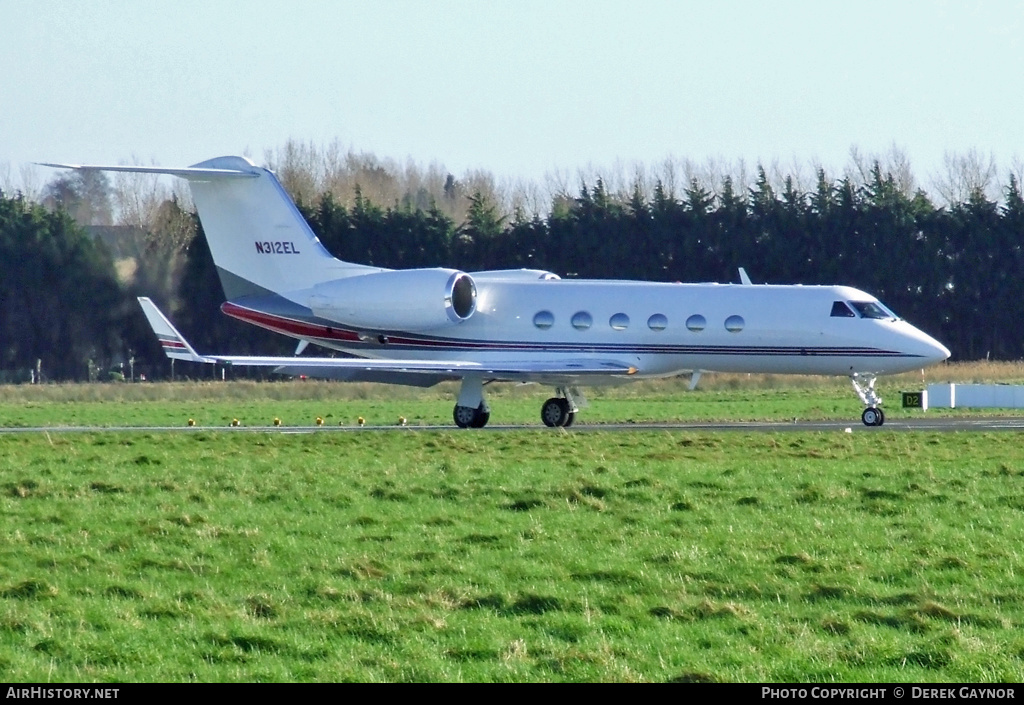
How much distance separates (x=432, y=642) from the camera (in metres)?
8.16

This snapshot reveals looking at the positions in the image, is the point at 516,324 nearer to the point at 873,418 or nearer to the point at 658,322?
the point at 658,322

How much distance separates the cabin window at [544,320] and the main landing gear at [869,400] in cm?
561

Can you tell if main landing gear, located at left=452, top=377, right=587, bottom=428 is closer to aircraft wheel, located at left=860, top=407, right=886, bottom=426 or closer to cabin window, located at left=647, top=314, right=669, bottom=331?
cabin window, located at left=647, top=314, right=669, bottom=331

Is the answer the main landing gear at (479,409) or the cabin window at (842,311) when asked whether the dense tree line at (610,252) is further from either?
the cabin window at (842,311)

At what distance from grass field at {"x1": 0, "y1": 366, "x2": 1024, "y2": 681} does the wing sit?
7.70 meters

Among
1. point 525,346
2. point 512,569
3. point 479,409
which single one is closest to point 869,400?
point 525,346

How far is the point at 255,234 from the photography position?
3016 centimetres

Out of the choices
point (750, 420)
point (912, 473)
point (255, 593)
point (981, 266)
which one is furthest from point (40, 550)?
point (981, 266)

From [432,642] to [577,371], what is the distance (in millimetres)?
18890

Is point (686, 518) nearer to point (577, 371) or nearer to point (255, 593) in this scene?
point (255, 593)

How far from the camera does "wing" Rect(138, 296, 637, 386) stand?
25.9 meters

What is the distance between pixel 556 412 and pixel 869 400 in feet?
18.6

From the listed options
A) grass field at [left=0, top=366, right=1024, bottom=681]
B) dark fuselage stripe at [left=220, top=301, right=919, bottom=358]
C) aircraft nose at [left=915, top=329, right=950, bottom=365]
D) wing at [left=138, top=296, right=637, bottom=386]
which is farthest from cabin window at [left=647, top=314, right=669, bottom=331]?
grass field at [left=0, top=366, right=1024, bottom=681]

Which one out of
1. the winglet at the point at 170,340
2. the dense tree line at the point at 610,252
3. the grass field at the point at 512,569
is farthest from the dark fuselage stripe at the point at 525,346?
the dense tree line at the point at 610,252
